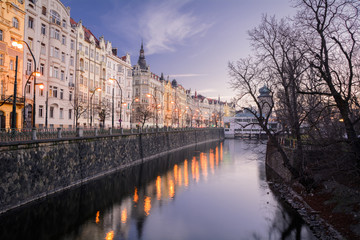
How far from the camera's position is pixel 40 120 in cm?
3706

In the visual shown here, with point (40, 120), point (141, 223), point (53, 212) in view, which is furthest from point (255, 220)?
point (40, 120)

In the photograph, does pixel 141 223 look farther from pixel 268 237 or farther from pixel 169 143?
pixel 169 143

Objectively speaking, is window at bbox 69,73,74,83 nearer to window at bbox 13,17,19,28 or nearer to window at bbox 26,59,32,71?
window at bbox 26,59,32,71

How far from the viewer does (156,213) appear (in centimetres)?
1847

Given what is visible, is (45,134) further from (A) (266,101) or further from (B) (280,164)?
(B) (280,164)

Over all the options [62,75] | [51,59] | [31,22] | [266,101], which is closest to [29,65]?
[51,59]

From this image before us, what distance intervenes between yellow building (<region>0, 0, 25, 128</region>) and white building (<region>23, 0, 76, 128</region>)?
1.83m

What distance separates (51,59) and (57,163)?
2242 cm

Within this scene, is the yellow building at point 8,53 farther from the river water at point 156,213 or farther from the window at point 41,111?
the river water at point 156,213

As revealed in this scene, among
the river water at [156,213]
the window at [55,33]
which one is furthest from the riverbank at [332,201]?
the window at [55,33]

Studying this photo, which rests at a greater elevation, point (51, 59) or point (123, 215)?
point (51, 59)

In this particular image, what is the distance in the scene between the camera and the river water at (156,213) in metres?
14.9

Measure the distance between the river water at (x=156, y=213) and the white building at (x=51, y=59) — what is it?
15.9 metres

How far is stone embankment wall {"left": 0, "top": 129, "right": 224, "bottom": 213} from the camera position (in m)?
15.9
